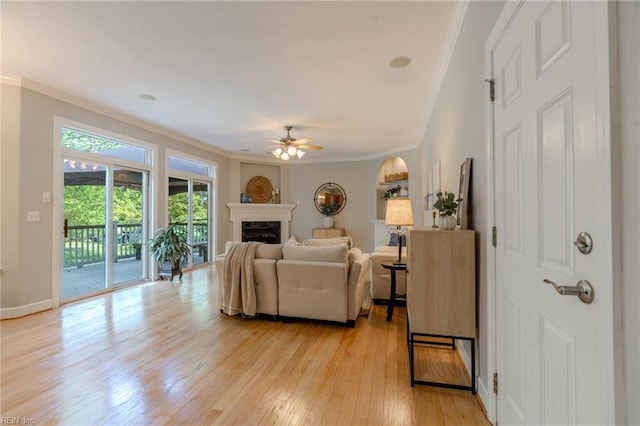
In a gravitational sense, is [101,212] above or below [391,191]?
below

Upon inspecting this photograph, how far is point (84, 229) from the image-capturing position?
167 inches

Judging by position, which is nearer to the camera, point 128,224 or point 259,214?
point 128,224

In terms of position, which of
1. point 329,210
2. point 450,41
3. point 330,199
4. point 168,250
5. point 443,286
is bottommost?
point 168,250

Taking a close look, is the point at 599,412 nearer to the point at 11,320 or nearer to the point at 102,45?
the point at 102,45

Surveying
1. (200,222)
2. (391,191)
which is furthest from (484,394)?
(200,222)

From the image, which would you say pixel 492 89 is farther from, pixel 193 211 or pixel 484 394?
pixel 193 211

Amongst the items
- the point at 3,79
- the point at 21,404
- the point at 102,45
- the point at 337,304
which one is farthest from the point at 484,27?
the point at 3,79

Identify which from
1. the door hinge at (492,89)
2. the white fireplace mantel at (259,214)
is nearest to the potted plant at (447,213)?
the door hinge at (492,89)

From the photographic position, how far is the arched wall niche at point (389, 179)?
7.20m

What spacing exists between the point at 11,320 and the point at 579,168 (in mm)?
5020

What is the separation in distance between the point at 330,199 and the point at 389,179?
1659 mm

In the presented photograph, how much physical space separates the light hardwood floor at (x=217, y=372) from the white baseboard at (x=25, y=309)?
0.46 ft

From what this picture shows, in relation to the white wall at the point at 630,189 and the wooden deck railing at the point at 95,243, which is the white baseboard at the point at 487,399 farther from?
the wooden deck railing at the point at 95,243

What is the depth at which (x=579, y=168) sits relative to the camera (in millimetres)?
918
